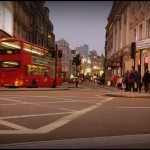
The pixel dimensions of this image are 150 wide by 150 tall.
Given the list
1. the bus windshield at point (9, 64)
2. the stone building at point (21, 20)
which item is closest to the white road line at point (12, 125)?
the bus windshield at point (9, 64)

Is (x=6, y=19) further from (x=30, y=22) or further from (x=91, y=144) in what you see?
(x=91, y=144)

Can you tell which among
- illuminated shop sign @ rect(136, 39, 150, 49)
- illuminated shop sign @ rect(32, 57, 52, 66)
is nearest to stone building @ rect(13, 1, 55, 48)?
illuminated shop sign @ rect(32, 57, 52, 66)

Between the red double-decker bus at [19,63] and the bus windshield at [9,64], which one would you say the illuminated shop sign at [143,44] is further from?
the bus windshield at [9,64]

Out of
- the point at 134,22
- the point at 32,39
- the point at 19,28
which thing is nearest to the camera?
the point at 134,22

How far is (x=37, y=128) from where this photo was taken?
739 cm

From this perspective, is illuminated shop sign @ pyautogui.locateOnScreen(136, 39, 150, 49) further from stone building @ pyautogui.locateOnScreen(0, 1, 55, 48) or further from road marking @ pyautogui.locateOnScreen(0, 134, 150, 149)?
road marking @ pyautogui.locateOnScreen(0, 134, 150, 149)

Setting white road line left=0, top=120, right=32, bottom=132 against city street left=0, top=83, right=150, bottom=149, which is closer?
city street left=0, top=83, right=150, bottom=149

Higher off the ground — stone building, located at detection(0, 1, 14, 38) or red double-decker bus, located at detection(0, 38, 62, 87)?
stone building, located at detection(0, 1, 14, 38)

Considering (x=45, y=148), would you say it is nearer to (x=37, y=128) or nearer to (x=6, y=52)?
(x=37, y=128)

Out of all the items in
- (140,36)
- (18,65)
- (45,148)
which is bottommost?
(45,148)

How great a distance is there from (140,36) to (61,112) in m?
34.5

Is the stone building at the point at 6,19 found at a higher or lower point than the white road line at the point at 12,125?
higher

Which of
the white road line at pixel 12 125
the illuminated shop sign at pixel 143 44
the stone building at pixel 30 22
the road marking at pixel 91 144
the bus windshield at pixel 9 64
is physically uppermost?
the stone building at pixel 30 22

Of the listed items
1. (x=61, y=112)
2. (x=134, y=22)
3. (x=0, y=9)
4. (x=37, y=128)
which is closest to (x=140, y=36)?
(x=134, y=22)
